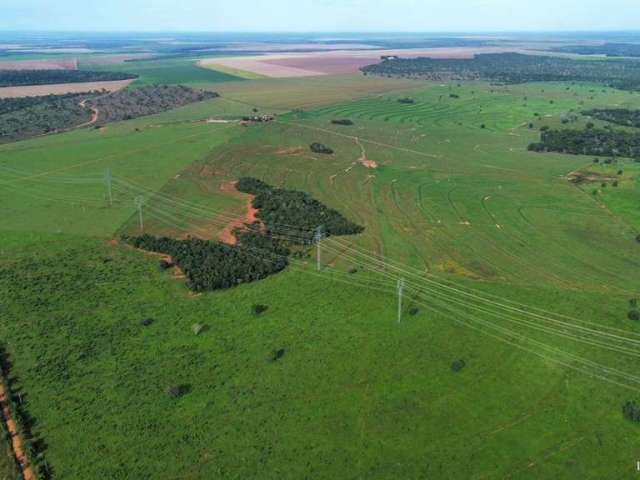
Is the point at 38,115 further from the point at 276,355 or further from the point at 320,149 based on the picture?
the point at 276,355

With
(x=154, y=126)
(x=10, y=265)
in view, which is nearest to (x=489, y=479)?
(x=10, y=265)

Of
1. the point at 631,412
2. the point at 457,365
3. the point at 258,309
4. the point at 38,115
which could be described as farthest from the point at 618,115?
the point at 38,115

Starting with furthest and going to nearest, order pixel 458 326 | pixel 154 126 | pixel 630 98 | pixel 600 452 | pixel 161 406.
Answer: pixel 630 98
pixel 154 126
pixel 458 326
pixel 161 406
pixel 600 452

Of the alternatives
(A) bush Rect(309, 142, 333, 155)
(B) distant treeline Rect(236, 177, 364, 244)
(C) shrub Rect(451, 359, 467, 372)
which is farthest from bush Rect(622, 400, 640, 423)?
(A) bush Rect(309, 142, 333, 155)

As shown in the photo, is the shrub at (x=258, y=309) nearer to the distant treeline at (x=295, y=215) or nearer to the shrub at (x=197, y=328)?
the shrub at (x=197, y=328)

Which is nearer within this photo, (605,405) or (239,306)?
(605,405)

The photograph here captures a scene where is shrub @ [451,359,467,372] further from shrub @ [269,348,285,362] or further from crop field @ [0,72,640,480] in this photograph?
shrub @ [269,348,285,362]

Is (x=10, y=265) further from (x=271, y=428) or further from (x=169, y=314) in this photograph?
(x=271, y=428)
